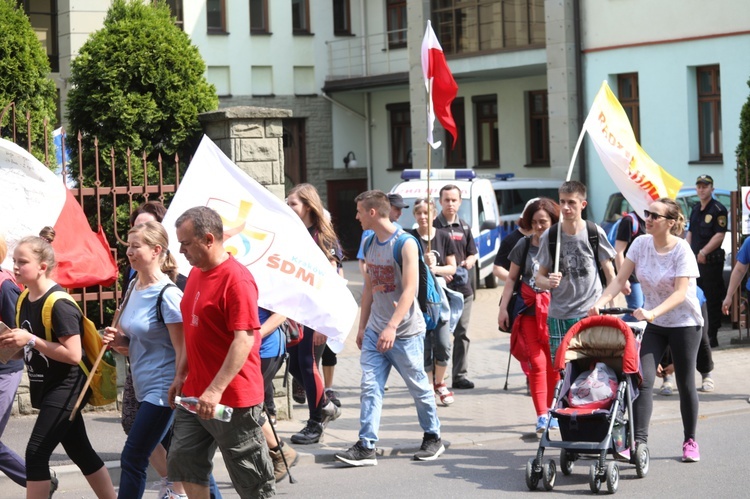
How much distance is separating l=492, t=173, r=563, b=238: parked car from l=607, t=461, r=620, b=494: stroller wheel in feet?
51.1

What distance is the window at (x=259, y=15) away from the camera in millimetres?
32562

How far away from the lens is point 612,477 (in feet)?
24.7

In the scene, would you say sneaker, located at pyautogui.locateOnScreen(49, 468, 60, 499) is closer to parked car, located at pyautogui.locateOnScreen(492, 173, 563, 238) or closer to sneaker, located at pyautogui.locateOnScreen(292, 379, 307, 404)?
sneaker, located at pyautogui.locateOnScreen(292, 379, 307, 404)

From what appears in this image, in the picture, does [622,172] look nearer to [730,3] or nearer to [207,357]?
[207,357]

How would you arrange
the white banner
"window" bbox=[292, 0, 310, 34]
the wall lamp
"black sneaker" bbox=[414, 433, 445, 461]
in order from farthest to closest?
the wall lamp → "window" bbox=[292, 0, 310, 34] → "black sneaker" bbox=[414, 433, 445, 461] → the white banner

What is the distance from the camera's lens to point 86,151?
1102 cm

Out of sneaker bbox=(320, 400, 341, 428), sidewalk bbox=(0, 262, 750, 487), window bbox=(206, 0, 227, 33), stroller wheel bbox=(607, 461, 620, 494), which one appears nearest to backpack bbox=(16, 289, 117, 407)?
sidewalk bbox=(0, 262, 750, 487)

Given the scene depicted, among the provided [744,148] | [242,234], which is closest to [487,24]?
[744,148]

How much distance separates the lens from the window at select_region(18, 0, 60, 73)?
29500 mm

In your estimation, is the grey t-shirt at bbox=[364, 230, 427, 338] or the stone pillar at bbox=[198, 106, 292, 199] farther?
the stone pillar at bbox=[198, 106, 292, 199]

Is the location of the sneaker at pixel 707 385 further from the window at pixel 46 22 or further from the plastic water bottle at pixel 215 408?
the window at pixel 46 22

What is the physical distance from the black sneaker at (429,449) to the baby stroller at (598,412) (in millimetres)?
1026

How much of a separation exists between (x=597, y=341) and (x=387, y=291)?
1.49 m

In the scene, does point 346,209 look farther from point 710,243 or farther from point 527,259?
point 527,259
